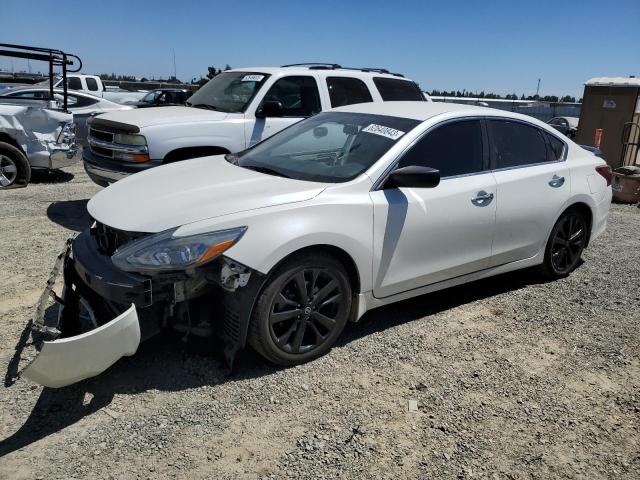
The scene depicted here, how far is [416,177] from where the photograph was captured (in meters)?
3.53

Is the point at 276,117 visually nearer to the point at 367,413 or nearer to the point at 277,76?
the point at 277,76

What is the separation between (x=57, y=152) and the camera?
8.72m

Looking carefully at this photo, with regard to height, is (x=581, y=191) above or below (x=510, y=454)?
above

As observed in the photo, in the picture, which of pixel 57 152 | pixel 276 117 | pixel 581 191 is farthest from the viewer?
pixel 57 152

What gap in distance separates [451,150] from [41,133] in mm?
7143

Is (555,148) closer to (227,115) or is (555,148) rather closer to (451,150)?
(451,150)

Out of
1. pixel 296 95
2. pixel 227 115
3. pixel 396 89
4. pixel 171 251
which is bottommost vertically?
pixel 171 251

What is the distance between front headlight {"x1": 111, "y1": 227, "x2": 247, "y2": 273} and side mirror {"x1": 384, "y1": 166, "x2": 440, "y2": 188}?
1196 millimetres

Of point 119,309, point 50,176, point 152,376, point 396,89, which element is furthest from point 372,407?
point 50,176

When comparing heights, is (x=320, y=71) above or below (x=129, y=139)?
above

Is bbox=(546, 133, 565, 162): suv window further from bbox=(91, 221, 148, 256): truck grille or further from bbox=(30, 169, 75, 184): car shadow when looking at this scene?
bbox=(30, 169, 75, 184): car shadow

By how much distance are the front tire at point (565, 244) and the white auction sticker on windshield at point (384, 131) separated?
1959 mm

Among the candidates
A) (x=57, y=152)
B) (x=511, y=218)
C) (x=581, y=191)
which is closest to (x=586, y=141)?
(x=581, y=191)

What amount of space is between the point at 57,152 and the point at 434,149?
697 centimetres
